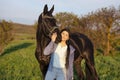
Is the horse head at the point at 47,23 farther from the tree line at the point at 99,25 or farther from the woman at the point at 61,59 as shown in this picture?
the tree line at the point at 99,25

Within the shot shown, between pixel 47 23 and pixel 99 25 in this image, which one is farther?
pixel 99 25

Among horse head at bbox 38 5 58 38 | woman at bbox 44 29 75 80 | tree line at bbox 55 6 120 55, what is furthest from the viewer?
tree line at bbox 55 6 120 55

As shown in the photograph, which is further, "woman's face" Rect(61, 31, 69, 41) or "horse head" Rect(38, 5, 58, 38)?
"horse head" Rect(38, 5, 58, 38)

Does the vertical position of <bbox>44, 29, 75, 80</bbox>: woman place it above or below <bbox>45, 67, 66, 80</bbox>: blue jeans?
above

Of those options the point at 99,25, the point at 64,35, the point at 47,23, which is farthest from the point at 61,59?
the point at 99,25

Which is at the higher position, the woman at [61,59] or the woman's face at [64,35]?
the woman's face at [64,35]

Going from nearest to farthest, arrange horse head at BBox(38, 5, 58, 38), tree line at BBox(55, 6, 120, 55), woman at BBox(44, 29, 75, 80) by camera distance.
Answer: woman at BBox(44, 29, 75, 80), horse head at BBox(38, 5, 58, 38), tree line at BBox(55, 6, 120, 55)

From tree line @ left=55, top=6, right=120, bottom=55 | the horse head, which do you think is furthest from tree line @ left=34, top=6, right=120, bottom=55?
the horse head

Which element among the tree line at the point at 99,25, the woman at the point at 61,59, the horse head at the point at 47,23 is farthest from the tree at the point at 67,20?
the woman at the point at 61,59

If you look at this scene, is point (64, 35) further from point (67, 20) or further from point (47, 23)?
point (67, 20)

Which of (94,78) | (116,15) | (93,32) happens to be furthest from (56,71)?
(116,15)

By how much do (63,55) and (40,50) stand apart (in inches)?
54.5

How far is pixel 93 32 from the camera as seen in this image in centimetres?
2270

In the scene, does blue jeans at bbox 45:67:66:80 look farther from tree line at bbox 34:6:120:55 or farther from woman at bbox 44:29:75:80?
tree line at bbox 34:6:120:55
